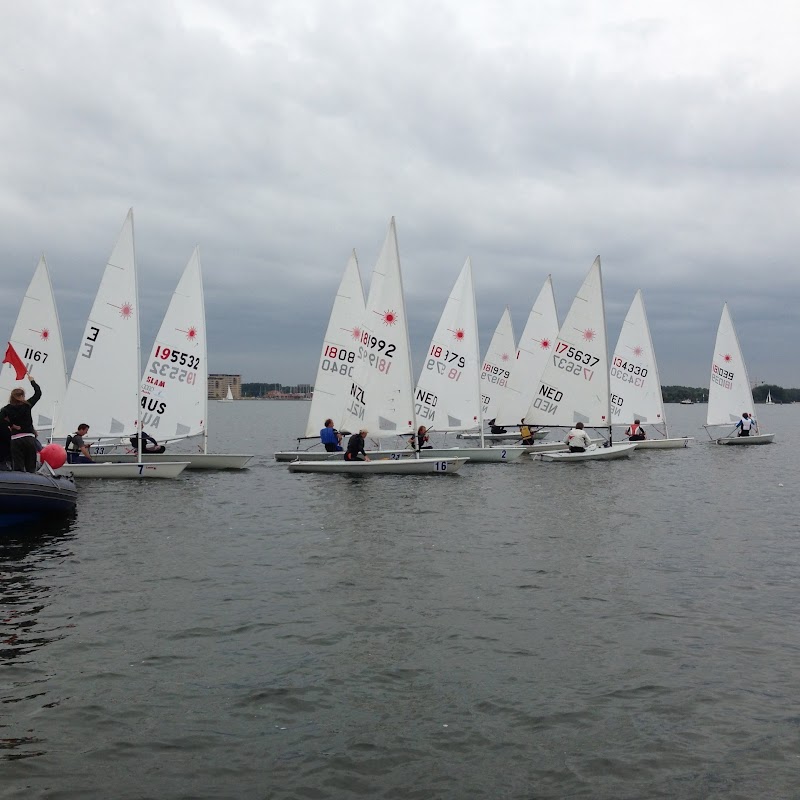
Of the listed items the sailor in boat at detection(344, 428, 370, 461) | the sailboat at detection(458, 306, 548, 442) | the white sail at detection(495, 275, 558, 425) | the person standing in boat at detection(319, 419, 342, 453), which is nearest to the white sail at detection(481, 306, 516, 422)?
the sailboat at detection(458, 306, 548, 442)

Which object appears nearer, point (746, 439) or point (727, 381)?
point (746, 439)

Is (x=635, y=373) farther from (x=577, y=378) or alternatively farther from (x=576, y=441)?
(x=576, y=441)

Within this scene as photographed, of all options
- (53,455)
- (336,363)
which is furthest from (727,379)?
(53,455)

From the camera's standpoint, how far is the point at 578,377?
32.6 metres

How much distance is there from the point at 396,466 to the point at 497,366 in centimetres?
1860

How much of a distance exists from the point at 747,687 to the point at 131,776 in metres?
4.99

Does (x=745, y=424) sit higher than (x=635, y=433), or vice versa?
(x=745, y=424)

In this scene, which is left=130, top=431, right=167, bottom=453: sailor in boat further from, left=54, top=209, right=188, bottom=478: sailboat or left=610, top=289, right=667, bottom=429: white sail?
left=610, top=289, right=667, bottom=429: white sail

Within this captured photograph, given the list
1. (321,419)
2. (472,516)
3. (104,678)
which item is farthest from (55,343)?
(104,678)

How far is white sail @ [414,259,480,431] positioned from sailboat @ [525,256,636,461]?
472cm

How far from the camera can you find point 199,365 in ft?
82.1

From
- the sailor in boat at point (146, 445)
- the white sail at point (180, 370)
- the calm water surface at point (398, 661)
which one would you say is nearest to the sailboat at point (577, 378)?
the white sail at point (180, 370)

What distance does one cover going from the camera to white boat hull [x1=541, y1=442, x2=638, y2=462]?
2942 cm

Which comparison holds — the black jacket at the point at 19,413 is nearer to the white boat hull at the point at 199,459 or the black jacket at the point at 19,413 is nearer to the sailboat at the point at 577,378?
the white boat hull at the point at 199,459
